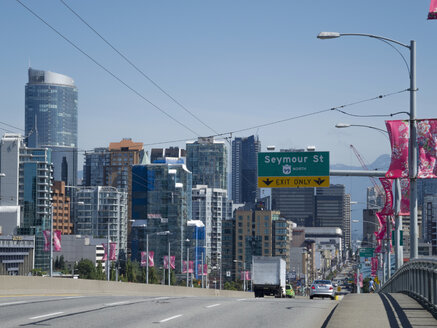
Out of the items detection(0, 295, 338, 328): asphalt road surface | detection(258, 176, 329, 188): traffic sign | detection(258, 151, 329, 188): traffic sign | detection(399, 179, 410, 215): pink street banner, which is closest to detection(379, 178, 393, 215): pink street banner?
detection(258, 176, 329, 188): traffic sign

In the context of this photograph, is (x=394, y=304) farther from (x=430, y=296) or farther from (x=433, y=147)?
(x=433, y=147)

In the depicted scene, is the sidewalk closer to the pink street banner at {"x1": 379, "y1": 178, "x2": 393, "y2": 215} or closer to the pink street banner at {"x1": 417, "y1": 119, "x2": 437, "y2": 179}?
the pink street banner at {"x1": 417, "y1": 119, "x2": 437, "y2": 179}

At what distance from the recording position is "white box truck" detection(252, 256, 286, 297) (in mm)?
82188

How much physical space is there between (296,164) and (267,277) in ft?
108

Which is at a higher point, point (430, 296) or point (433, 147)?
point (433, 147)

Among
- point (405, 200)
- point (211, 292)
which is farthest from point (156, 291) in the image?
point (211, 292)

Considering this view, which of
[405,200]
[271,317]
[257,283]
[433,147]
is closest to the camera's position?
[271,317]

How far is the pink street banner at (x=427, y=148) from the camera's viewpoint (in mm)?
34969

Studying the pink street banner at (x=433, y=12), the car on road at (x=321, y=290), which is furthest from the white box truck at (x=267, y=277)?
the pink street banner at (x=433, y=12)

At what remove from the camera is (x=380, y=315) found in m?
22.4

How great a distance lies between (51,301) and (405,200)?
23.6m

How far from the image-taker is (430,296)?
80.4ft

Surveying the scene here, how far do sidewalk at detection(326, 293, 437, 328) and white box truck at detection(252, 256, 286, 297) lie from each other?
54.8 metres

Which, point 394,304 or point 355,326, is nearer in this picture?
point 355,326
